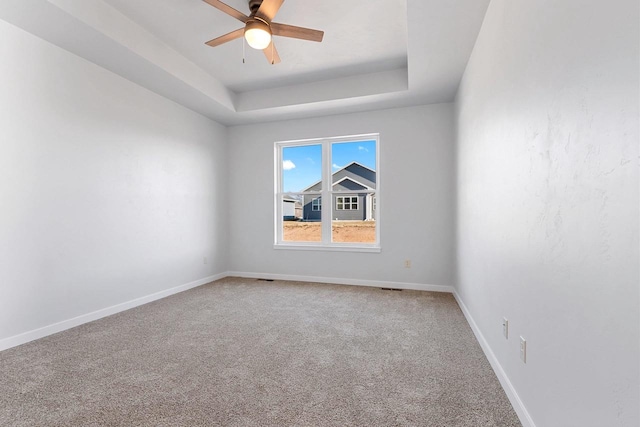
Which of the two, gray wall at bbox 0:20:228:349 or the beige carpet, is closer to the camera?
the beige carpet

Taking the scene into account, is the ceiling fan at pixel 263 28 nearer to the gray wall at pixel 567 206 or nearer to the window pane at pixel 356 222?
the gray wall at pixel 567 206

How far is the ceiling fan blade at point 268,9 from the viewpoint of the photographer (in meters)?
2.19

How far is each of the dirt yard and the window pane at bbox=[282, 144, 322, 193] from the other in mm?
600

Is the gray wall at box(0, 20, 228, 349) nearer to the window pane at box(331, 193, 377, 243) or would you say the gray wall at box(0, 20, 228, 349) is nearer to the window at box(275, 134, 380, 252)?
the window at box(275, 134, 380, 252)

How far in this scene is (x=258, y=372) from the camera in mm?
2000

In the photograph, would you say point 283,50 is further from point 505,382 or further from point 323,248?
point 505,382

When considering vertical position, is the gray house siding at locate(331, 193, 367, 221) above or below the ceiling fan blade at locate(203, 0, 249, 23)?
below

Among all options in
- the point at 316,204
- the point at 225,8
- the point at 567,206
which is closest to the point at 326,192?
the point at 316,204

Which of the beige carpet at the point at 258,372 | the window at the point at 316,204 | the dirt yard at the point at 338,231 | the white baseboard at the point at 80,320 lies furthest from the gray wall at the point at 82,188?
the window at the point at 316,204

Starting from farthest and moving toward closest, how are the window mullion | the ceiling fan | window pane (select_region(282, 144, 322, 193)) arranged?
1. window pane (select_region(282, 144, 322, 193))
2. the window mullion
3. the ceiling fan

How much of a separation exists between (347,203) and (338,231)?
0.46 meters

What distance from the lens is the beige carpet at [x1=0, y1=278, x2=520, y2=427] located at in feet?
5.19

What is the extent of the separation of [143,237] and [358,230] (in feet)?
9.57

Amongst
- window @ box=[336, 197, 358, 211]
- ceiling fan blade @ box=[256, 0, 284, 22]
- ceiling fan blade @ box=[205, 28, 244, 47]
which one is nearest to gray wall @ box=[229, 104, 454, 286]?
window @ box=[336, 197, 358, 211]
